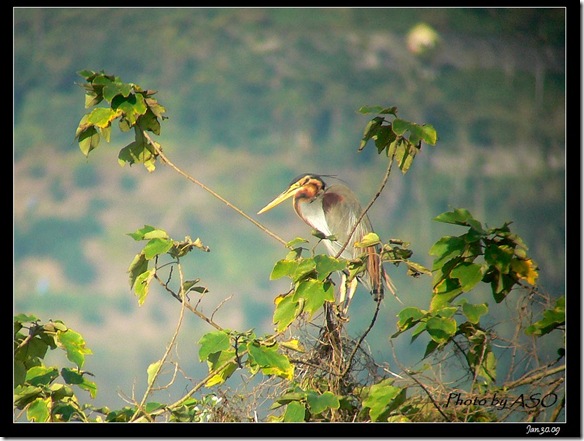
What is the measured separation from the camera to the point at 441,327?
1494mm

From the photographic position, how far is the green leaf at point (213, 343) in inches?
58.6

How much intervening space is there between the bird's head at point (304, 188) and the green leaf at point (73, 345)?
30.7 inches

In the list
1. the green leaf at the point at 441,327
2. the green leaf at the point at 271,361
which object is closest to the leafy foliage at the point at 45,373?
the green leaf at the point at 271,361

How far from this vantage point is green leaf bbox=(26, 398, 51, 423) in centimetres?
157

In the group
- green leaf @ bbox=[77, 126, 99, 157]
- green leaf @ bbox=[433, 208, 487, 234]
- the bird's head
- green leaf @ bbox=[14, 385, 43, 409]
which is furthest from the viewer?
the bird's head

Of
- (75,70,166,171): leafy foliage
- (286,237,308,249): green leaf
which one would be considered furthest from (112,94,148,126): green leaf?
(286,237,308,249): green leaf

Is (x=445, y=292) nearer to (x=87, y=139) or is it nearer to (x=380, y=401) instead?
(x=380, y=401)

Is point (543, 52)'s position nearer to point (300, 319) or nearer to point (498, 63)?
point (498, 63)

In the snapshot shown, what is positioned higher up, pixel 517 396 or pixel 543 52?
pixel 543 52

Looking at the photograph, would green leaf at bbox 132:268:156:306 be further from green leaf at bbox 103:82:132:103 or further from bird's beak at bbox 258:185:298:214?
bird's beak at bbox 258:185:298:214

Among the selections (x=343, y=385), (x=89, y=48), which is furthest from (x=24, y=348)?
(x=89, y=48)

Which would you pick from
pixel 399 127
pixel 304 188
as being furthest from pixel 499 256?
pixel 304 188

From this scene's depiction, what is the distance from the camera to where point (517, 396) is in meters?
1.73

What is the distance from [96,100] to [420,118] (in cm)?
91
